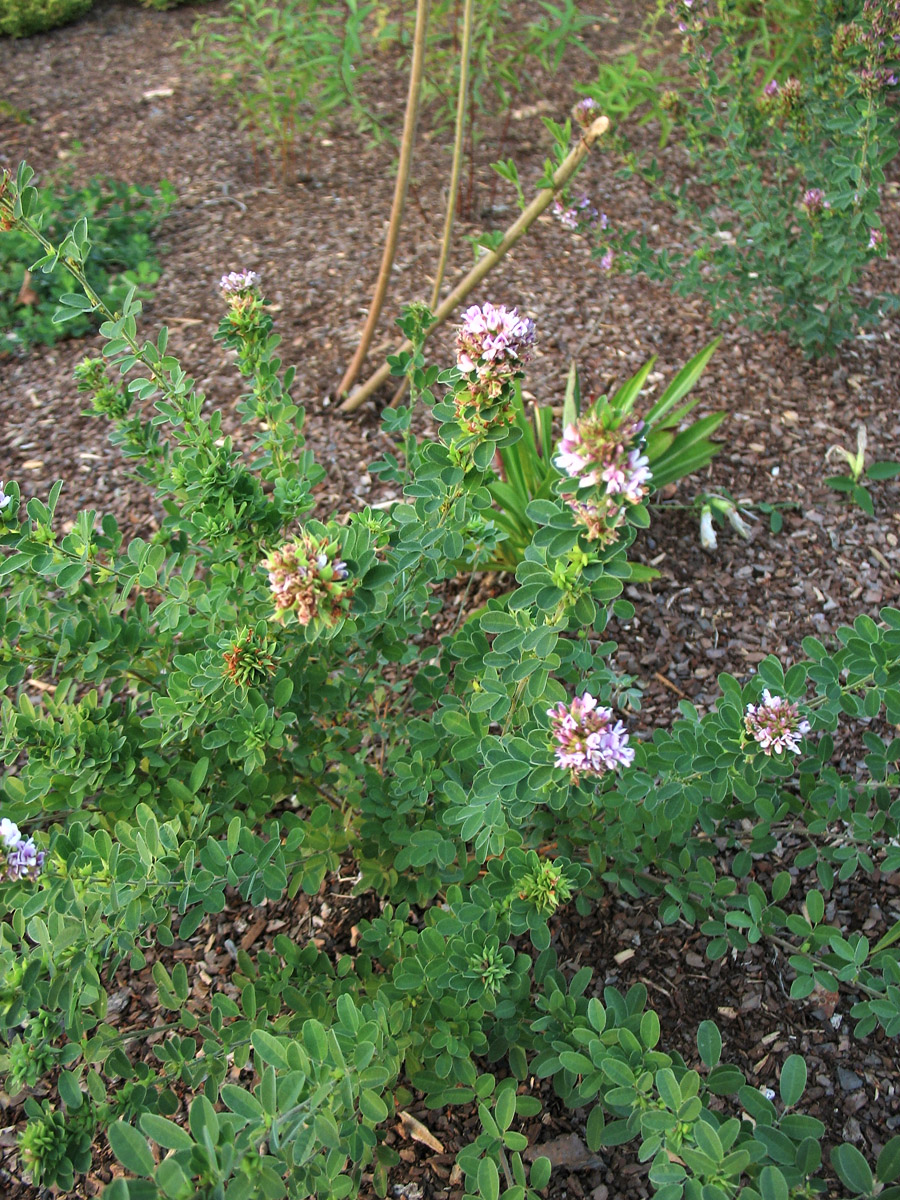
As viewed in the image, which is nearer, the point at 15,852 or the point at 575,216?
the point at 15,852

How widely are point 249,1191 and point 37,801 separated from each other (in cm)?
86

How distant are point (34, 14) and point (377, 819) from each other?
6.50 m

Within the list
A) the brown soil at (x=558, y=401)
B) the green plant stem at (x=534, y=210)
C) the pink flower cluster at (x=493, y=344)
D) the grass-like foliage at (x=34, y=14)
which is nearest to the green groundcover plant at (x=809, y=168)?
the brown soil at (x=558, y=401)

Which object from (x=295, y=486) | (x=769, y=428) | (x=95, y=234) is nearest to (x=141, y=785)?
(x=295, y=486)

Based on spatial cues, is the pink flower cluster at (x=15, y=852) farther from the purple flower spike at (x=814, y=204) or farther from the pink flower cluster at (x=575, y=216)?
the purple flower spike at (x=814, y=204)

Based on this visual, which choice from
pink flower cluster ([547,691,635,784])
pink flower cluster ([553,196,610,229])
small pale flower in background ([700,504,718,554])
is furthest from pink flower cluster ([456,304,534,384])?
pink flower cluster ([553,196,610,229])

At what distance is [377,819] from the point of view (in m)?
1.74

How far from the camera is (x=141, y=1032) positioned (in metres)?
1.37

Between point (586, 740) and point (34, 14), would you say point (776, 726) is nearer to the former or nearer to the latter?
point (586, 740)

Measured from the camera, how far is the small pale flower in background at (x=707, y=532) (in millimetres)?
2664

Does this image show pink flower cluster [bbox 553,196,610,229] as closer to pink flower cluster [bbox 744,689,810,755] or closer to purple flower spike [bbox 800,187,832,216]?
purple flower spike [bbox 800,187,832,216]

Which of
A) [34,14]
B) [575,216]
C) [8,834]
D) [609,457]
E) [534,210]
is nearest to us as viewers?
[609,457]

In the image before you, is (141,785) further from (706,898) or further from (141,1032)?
(706,898)

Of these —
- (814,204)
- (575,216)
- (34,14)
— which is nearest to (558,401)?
(575,216)
